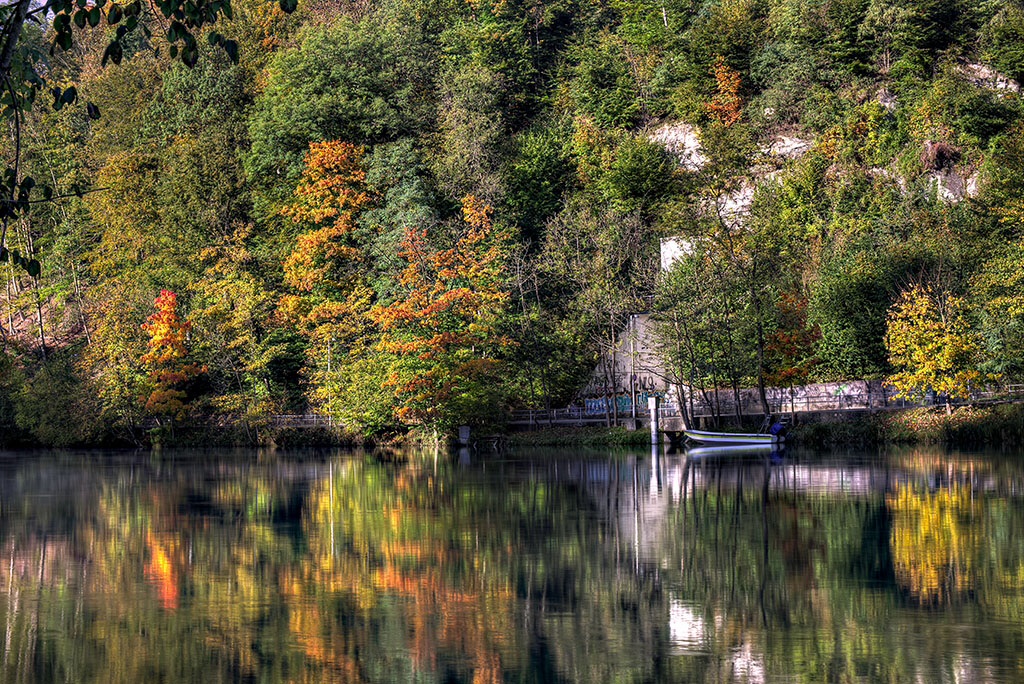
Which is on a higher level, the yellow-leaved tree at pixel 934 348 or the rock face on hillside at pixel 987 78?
the rock face on hillside at pixel 987 78

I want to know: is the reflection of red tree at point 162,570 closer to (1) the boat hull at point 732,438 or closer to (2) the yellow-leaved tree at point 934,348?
(1) the boat hull at point 732,438

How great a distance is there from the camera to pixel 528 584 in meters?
14.5

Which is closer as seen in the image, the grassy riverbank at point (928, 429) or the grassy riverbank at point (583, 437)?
the grassy riverbank at point (928, 429)

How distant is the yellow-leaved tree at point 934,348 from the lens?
4284 centimetres

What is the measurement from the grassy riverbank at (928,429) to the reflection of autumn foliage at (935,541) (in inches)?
725

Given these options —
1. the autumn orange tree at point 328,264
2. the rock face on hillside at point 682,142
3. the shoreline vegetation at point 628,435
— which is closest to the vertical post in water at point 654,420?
the shoreline vegetation at point 628,435

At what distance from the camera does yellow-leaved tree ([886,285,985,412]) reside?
42.8 meters

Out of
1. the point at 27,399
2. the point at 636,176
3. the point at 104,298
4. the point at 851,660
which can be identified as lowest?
the point at 851,660

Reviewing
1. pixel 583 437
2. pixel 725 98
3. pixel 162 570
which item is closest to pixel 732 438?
pixel 583 437

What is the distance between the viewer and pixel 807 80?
64.8 m

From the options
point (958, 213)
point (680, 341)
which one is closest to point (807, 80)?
point (958, 213)

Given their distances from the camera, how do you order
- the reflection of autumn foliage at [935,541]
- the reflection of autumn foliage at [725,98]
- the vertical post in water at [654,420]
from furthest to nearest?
the reflection of autumn foliage at [725,98] → the vertical post in water at [654,420] → the reflection of autumn foliage at [935,541]

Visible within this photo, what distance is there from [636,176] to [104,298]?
94.7 ft

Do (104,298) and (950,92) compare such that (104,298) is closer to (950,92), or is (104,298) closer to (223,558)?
(950,92)
